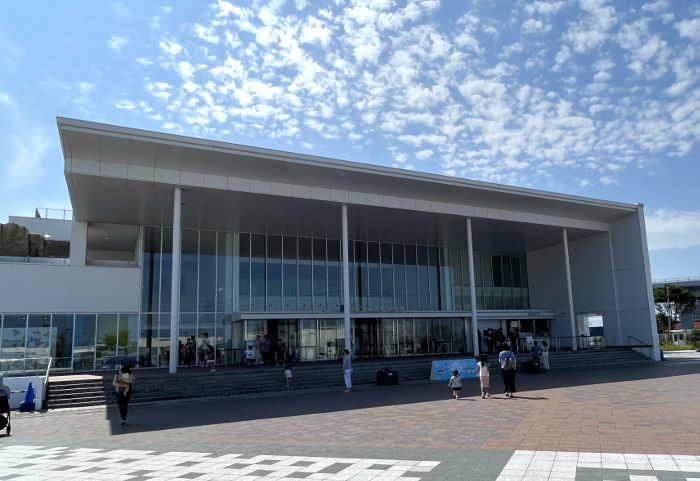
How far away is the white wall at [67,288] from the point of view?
24359 mm

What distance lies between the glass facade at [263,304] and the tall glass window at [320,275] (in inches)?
2.3

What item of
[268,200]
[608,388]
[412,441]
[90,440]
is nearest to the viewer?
[412,441]

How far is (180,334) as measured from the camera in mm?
27047

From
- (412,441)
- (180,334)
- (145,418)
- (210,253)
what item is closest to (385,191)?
(210,253)

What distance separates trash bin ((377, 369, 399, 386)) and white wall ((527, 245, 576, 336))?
19.2m

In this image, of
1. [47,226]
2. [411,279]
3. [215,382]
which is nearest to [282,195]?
[215,382]

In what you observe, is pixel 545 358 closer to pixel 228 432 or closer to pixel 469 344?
pixel 469 344

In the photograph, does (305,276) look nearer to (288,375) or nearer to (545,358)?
(288,375)

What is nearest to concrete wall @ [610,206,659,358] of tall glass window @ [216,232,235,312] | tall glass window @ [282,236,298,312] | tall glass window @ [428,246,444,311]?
tall glass window @ [428,246,444,311]

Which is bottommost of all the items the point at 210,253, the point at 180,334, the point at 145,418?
the point at 145,418

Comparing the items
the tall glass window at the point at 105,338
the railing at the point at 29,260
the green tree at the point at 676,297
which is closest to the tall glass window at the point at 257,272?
the tall glass window at the point at 105,338

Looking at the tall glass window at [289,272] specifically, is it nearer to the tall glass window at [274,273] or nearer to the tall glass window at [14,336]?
the tall glass window at [274,273]

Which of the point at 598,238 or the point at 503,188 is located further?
the point at 598,238

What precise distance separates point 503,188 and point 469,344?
461 inches
